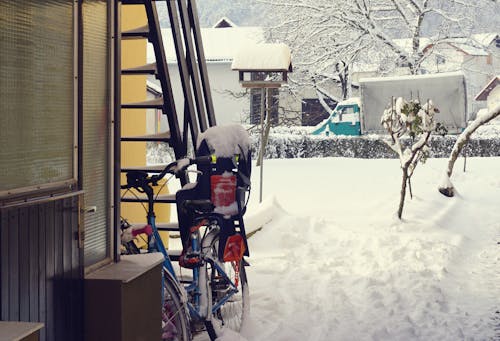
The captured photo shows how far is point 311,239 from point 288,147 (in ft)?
49.5

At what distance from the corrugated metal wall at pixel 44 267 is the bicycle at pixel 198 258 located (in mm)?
1009

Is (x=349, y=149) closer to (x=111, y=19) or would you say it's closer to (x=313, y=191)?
(x=313, y=191)

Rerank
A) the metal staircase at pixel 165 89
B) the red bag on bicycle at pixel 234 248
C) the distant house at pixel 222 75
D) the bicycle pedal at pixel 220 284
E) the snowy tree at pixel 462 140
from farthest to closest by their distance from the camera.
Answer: the distant house at pixel 222 75, the snowy tree at pixel 462 140, the metal staircase at pixel 165 89, the bicycle pedal at pixel 220 284, the red bag on bicycle at pixel 234 248

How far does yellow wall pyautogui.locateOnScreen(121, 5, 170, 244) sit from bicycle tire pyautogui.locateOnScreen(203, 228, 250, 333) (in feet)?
6.52

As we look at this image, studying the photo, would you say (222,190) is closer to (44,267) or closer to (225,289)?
(225,289)

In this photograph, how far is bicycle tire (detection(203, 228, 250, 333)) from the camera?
216 inches

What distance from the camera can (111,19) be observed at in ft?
14.1

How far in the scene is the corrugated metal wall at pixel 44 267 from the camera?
321cm

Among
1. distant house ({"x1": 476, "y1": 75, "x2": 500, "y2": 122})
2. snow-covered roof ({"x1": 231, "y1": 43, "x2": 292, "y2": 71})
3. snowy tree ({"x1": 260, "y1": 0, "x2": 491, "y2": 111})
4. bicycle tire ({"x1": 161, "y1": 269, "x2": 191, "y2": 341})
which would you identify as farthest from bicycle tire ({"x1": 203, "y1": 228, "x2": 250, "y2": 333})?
distant house ({"x1": 476, "y1": 75, "x2": 500, "y2": 122})

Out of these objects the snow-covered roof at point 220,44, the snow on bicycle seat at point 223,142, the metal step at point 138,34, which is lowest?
the snow on bicycle seat at point 223,142

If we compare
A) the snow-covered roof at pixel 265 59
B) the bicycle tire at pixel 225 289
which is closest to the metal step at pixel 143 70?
the bicycle tire at pixel 225 289

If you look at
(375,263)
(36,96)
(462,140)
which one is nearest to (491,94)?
(462,140)

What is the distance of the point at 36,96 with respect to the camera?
11.4ft

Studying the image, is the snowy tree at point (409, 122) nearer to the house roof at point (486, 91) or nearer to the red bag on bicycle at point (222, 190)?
the red bag on bicycle at point (222, 190)
